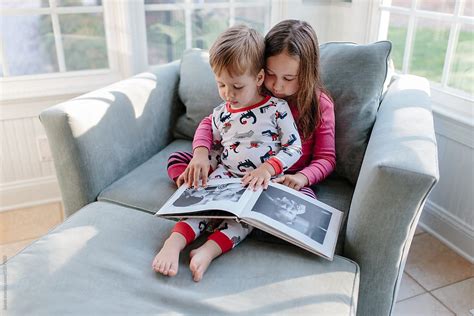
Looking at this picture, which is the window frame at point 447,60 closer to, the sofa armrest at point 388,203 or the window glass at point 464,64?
the window glass at point 464,64

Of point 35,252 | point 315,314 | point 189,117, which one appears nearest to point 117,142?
point 189,117

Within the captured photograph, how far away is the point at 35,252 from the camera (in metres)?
1.09

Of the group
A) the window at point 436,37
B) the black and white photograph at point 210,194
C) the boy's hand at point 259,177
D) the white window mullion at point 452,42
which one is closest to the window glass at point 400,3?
the window at point 436,37

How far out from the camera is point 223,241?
3.63ft

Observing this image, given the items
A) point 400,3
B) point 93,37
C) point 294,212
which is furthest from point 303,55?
point 93,37

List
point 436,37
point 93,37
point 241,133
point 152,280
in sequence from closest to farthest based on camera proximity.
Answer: point 152,280
point 241,133
point 436,37
point 93,37

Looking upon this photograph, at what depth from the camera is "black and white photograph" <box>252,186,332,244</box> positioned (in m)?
1.10

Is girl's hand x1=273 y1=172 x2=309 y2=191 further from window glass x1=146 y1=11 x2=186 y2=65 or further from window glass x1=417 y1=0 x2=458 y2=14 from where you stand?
window glass x1=146 y1=11 x2=186 y2=65

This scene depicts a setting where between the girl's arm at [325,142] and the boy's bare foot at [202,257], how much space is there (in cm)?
43

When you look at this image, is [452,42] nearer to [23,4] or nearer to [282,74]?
[282,74]

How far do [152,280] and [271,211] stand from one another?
0.34 meters

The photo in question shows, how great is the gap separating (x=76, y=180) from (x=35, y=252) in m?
0.34

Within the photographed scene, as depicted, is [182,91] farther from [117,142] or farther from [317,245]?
[317,245]

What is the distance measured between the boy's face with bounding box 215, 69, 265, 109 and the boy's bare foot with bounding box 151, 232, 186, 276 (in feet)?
1.40
